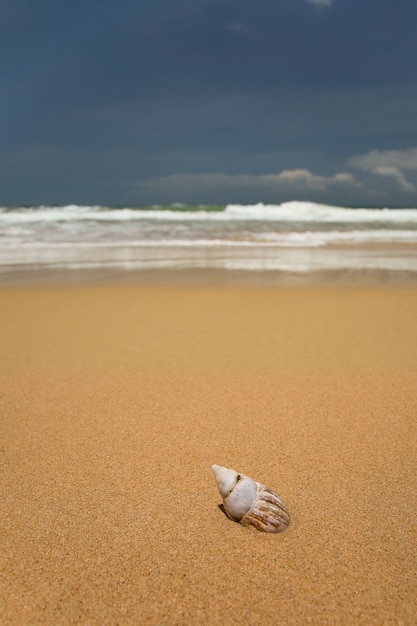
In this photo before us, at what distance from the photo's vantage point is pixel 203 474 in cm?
166

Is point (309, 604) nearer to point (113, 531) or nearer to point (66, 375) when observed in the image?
point (113, 531)

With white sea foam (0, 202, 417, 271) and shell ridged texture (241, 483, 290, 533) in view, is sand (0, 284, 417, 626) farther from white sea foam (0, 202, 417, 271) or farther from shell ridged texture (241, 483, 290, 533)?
white sea foam (0, 202, 417, 271)

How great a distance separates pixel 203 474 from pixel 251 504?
318mm

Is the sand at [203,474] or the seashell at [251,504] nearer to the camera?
the sand at [203,474]

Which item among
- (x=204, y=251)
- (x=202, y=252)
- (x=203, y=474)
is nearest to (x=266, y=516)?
(x=203, y=474)

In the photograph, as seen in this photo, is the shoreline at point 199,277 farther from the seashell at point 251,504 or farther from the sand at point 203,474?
the seashell at point 251,504

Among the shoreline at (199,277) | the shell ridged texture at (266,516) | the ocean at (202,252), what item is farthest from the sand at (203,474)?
the ocean at (202,252)

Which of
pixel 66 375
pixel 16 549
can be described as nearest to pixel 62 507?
pixel 16 549

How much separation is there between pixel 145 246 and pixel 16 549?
378 inches

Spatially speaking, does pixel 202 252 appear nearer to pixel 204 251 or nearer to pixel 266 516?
pixel 204 251

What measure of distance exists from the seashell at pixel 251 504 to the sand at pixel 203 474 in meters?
0.03

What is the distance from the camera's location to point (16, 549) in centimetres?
130

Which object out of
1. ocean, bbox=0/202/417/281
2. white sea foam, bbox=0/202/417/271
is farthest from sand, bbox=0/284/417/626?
white sea foam, bbox=0/202/417/271

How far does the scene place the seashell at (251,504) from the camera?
1.37 metres
